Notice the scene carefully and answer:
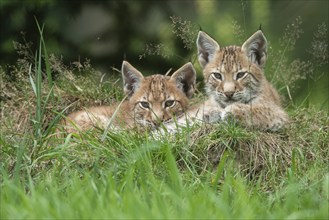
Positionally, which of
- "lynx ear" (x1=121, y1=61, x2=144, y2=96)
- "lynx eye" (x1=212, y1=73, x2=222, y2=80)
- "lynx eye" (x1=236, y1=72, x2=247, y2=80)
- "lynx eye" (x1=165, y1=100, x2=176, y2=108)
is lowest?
"lynx eye" (x1=165, y1=100, x2=176, y2=108)

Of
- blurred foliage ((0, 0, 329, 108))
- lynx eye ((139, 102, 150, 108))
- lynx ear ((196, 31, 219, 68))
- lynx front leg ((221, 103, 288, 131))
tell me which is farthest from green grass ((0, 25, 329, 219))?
blurred foliage ((0, 0, 329, 108))

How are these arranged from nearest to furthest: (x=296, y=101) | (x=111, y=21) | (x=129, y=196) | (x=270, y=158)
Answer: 1. (x=129, y=196)
2. (x=270, y=158)
3. (x=296, y=101)
4. (x=111, y=21)

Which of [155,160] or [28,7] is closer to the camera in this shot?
[155,160]

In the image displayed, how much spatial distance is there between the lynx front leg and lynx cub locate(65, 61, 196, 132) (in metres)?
0.82

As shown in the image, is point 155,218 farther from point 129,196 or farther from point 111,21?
point 111,21

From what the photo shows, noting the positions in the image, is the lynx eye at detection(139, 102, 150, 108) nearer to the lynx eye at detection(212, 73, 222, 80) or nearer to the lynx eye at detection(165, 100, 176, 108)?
the lynx eye at detection(165, 100, 176, 108)

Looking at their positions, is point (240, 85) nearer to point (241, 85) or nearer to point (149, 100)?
point (241, 85)

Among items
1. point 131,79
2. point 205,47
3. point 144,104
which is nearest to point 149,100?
point 144,104

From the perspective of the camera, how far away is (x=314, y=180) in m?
6.18

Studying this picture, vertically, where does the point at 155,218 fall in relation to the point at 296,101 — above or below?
above

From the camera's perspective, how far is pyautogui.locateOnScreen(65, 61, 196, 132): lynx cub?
26.8ft

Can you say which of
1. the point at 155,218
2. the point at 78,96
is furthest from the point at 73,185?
the point at 78,96

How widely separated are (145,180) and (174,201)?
0.59 meters

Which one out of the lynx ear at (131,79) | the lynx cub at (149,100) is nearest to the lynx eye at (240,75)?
the lynx cub at (149,100)
